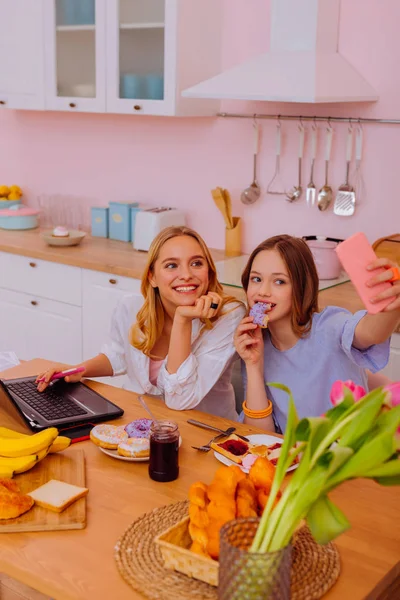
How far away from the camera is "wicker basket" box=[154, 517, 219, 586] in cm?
132

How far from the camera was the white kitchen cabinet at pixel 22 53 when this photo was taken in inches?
157

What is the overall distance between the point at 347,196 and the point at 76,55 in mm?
1509

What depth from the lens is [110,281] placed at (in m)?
3.61

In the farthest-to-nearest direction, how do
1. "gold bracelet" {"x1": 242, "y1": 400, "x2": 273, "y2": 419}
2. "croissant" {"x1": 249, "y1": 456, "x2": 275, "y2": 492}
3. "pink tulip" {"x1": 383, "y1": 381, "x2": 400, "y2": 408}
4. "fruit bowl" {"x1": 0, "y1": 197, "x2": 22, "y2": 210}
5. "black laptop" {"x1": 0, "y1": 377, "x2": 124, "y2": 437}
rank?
"fruit bowl" {"x1": 0, "y1": 197, "x2": 22, "y2": 210} < "gold bracelet" {"x1": 242, "y1": 400, "x2": 273, "y2": 419} < "black laptop" {"x1": 0, "y1": 377, "x2": 124, "y2": 437} < "croissant" {"x1": 249, "y1": 456, "x2": 275, "y2": 492} < "pink tulip" {"x1": 383, "y1": 381, "x2": 400, "y2": 408}

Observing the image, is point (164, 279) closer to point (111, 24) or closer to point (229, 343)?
point (229, 343)

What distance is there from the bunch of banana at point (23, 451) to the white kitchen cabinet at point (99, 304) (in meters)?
1.79

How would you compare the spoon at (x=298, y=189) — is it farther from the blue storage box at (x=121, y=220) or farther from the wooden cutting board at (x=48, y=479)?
the wooden cutting board at (x=48, y=479)

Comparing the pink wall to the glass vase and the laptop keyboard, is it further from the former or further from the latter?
the glass vase

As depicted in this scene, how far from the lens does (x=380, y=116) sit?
3.30m

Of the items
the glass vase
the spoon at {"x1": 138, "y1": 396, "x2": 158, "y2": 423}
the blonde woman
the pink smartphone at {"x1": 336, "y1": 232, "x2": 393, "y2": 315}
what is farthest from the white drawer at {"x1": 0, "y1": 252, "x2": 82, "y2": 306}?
the glass vase

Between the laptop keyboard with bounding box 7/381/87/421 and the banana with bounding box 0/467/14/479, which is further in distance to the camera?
the laptop keyboard with bounding box 7/381/87/421

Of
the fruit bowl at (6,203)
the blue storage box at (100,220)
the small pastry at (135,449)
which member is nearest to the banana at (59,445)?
the small pastry at (135,449)

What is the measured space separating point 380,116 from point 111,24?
1.31m

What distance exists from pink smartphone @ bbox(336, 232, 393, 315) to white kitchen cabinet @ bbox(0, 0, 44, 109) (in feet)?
8.81
